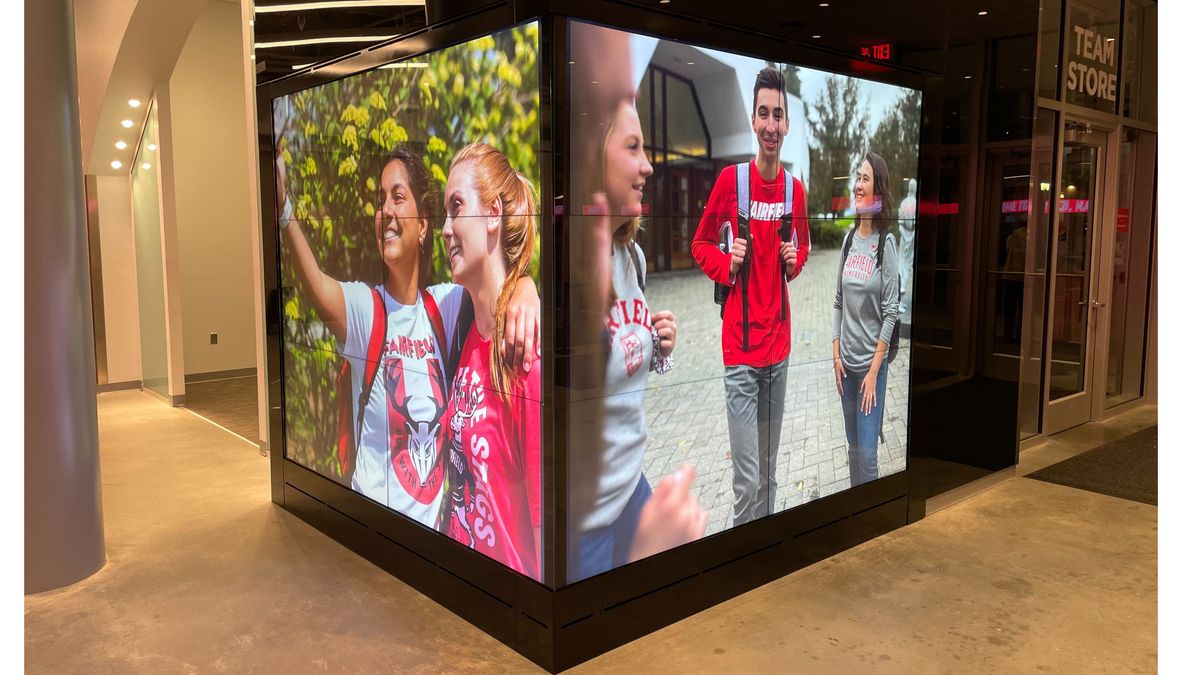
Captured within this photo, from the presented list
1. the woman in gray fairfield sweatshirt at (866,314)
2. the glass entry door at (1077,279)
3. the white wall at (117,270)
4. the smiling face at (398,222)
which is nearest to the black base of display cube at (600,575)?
the woman in gray fairfield sweatshirt at (866,314)

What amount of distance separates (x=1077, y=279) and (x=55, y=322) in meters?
7.59

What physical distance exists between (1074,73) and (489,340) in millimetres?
5852

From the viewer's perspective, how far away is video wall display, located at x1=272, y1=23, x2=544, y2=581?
3340 mm

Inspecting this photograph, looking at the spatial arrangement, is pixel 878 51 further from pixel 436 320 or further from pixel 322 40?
pixel 322 40

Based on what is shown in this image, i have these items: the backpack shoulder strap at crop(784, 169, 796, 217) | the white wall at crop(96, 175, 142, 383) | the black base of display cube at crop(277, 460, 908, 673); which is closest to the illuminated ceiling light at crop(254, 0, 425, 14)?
the backpack shoulder strap at crop(784, 169, 796, 217)

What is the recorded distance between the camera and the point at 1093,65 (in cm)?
711

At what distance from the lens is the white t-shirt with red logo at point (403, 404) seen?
388 cm

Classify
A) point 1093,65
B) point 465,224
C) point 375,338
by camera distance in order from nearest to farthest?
point 465,224 → point 375,338 → point 1093,65

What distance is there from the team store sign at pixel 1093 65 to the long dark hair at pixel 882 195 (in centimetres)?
335

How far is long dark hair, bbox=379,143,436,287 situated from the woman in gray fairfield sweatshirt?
2.06m

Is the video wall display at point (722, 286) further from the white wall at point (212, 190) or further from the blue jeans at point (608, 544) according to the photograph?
the white wall at point (212, 190)

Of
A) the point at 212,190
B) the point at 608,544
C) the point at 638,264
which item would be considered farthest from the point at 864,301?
the point at 212,190

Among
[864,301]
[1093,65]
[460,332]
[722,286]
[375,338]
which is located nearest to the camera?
[460,332]
